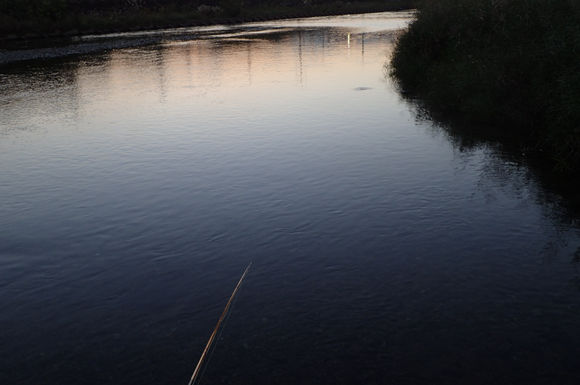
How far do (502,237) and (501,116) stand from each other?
731 centimetres

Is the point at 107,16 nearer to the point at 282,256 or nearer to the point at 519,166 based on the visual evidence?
the point at 519,166

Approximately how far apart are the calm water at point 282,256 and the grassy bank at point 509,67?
55.3 inches

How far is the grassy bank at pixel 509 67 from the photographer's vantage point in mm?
10727

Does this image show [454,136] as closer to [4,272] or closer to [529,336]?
[529,336]

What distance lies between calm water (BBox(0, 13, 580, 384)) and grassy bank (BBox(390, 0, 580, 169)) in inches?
55.3

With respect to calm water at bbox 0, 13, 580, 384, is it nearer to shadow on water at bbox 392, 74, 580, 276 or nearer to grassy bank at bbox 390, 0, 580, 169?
shadow on water at bbox 392, 74, 580, 276

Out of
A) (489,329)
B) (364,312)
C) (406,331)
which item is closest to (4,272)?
(364,312)

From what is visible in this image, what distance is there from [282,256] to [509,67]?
28.4ft

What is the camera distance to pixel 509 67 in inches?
519

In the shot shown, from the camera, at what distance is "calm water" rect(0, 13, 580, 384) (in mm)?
5297

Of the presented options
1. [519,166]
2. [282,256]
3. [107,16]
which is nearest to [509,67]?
[519,166]

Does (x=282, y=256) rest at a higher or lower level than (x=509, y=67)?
lower

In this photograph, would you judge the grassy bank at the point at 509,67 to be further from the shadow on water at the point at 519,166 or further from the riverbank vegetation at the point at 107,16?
the riverbank vegetation at the point at 107,16


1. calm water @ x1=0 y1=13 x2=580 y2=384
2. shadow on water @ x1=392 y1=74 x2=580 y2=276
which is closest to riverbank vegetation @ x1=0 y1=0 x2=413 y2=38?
calm water @ x1=0 y1=13 x2=580 y2=384
